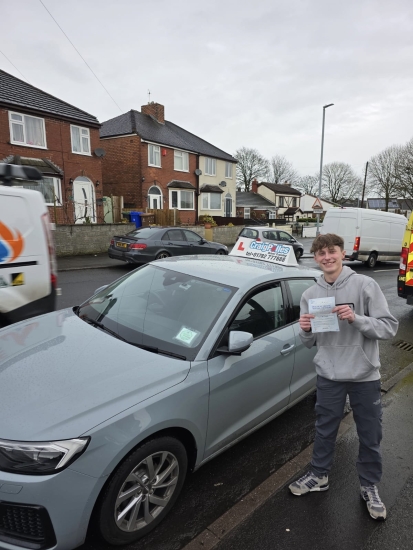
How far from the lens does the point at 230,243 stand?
2456 centimetres

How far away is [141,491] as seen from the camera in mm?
2117

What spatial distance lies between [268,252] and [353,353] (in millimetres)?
2039

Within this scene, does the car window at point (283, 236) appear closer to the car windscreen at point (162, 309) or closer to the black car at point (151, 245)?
the black car at point (151, 245)

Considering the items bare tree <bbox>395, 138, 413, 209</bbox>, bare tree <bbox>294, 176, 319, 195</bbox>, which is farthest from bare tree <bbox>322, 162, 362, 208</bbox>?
bare tree <bbox>395, 138, 413, 209</bbox>

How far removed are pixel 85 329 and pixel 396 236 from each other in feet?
55.6

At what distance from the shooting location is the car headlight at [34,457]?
1.76 m

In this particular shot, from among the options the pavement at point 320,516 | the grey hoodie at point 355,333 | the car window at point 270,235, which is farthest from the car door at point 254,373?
the car window at point 270,235

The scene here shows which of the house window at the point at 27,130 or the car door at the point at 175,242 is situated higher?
the house window at the point at 27,130

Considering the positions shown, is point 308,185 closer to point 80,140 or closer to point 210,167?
point 210,167

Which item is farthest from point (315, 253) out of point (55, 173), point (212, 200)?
point (212, 200)

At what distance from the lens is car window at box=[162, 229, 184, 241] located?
41.7 feet

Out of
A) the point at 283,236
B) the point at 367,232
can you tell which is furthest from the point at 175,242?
the point at 367,232

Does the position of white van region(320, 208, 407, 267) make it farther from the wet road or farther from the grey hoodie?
the grey hoodie

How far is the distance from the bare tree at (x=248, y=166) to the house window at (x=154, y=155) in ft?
152
